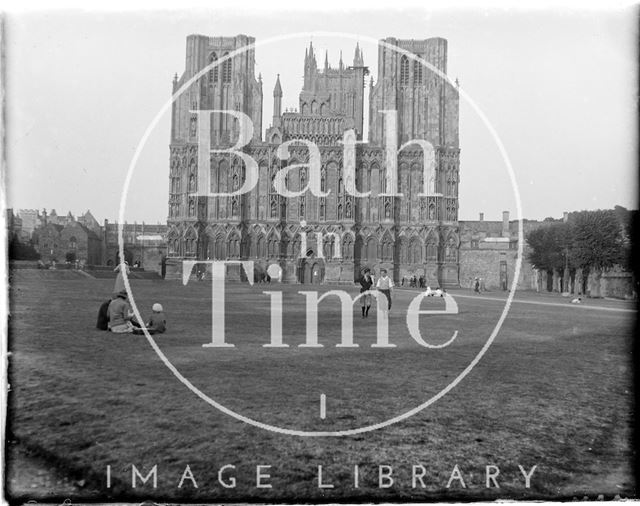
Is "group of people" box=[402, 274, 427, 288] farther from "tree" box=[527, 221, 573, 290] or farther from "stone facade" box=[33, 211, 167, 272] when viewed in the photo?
"stone facade" box=[33, 211, 167, 272]

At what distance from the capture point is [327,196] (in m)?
56.5

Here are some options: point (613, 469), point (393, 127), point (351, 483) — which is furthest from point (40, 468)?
point (393, 127)

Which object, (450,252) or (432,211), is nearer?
(432,211)

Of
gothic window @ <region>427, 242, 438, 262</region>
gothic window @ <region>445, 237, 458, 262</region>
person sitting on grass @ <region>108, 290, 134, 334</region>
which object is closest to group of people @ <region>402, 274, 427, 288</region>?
gothic window @ <region>427, 242, 438, 262</region>

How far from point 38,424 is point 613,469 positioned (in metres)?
5.31

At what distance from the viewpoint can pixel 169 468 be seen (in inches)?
191

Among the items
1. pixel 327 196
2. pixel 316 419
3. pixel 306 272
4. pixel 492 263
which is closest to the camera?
pixel 316 419

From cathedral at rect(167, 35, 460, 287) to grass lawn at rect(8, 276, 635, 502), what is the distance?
46728 millimetres

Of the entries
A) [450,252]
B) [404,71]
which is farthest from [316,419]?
[404,71]

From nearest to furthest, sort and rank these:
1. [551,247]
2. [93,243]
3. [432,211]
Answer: [551,247]
[432,211]
[93,243]

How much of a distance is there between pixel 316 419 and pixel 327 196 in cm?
5109

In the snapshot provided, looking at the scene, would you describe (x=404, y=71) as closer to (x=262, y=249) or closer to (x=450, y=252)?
(x=450, y=252)

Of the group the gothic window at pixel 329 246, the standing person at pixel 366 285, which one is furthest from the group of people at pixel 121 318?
the gothic window at pixel 329 246

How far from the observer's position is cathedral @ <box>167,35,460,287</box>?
184 feet
